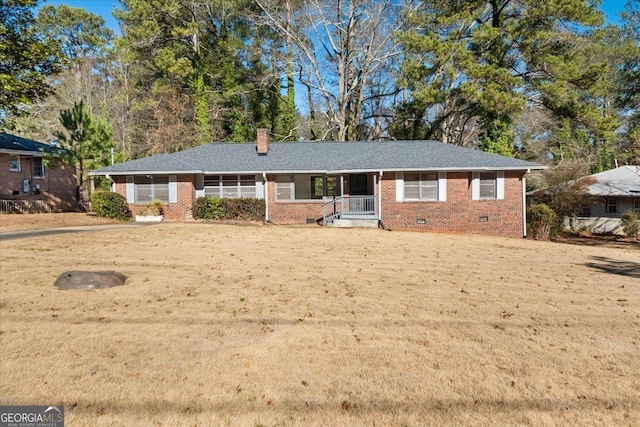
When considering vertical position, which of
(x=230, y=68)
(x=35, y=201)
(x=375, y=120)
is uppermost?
(x=230, y=68)

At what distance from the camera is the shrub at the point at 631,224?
23875 mm

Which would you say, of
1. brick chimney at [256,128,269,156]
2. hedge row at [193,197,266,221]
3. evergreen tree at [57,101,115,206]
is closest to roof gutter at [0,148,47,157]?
evergreen tree at [57,101,115,206]

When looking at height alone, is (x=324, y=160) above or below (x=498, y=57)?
below

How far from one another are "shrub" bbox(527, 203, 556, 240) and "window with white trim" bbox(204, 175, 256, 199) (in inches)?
567

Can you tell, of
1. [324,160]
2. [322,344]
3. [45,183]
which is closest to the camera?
[322,344]

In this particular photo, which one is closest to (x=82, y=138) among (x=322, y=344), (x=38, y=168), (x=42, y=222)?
(x=38, y=168)

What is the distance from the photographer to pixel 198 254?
34.8ft

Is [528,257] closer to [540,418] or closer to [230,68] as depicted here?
[540,418]

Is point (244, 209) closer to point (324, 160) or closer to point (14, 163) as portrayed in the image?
point (324, 160)

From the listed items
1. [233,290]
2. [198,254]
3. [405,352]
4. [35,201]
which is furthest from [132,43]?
[405,352]

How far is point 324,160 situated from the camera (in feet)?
69.5

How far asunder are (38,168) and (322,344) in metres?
28.4

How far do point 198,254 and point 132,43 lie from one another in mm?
26220

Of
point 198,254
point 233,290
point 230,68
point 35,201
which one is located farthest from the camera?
point 230,68
